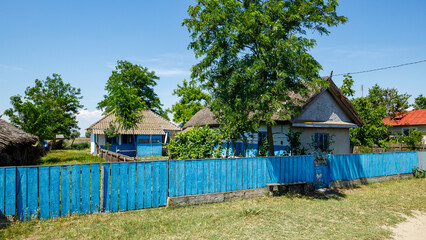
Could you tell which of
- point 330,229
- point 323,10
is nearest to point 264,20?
point 323,10

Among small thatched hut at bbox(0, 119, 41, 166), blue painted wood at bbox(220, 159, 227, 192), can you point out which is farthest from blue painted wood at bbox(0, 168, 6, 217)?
small thatched hut at bbox(0, 119, 41, 166)

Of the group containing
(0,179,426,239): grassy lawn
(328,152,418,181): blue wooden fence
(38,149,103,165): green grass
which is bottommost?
(38,149,103,165): green grass

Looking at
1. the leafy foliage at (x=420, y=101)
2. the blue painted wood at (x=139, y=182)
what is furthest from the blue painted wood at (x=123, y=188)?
the leafy foliage at (x=420, y=101)

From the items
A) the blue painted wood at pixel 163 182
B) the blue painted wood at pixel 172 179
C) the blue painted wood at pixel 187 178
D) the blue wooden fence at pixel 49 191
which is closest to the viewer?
Result: the blue wooden fence at pixel 49 191

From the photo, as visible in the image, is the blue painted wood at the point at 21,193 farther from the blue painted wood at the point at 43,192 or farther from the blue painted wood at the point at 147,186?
the blue painted wood at the point at 147,186

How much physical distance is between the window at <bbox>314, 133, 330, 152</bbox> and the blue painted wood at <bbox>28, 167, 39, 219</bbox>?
13626 millimetres

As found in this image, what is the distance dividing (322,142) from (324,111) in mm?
1932

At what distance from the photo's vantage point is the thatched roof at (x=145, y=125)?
26906mm

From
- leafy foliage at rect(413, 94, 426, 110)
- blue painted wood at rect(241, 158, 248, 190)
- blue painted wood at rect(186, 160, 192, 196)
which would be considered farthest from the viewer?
leafy foliage at rect(413, 94, 426, 110)

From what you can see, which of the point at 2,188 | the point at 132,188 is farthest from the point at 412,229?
the point at 2,188

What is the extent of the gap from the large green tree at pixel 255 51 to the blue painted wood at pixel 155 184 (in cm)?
359

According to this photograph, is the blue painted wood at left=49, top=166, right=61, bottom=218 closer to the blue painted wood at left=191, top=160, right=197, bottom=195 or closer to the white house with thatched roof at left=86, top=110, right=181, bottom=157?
the blue painted wood at left=191, top=160, right=197, bottom=195

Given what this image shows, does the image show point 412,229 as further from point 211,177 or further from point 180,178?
point 180,178

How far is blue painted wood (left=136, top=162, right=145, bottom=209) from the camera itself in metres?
8.16
